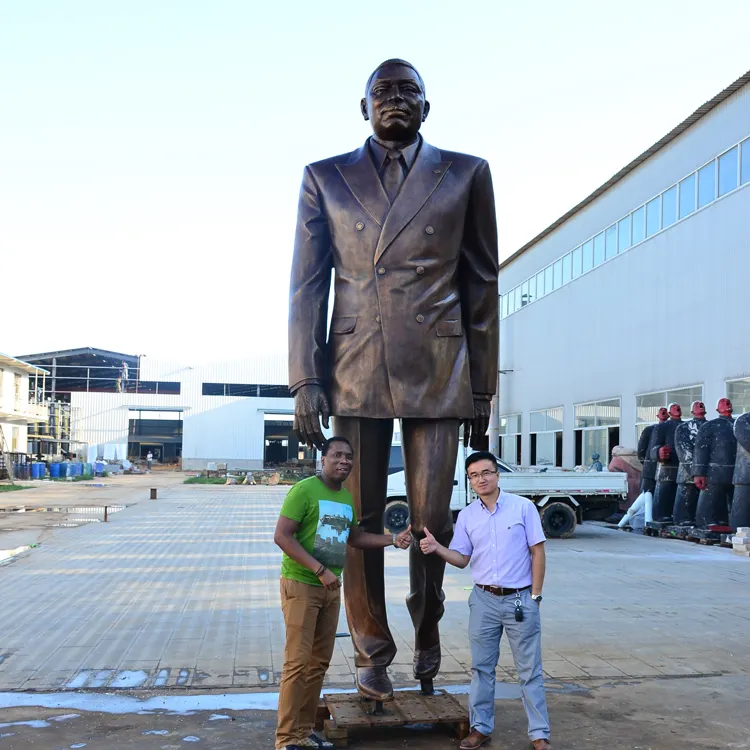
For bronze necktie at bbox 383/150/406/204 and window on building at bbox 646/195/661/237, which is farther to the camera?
window on building at bbox 646/195/661/237

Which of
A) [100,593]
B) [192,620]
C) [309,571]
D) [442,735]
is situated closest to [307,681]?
[309,571]

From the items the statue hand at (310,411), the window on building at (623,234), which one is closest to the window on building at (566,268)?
the window on building at (623,234)

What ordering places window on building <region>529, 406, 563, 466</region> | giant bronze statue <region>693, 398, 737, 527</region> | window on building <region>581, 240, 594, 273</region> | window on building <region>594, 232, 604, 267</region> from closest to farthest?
giant bronze statue <region>693, 398, 737, 527</region> → window on building <region>594, 232, 604, 267</region> → window on building <region>581, 240, 594, 273</region> → window on building <region>529, 406, 563, 466</region>

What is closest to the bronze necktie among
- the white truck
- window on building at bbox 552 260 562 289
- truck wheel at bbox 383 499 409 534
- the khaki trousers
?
the khaki trousers

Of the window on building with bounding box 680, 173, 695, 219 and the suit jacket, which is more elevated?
the window on building with bounding box 680, 173, 695, 219

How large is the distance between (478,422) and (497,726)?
1.47 metres

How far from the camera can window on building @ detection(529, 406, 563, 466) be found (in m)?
31.2

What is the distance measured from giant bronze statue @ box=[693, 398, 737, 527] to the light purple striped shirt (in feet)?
38.3

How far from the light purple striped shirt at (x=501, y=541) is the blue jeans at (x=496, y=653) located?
0.08m

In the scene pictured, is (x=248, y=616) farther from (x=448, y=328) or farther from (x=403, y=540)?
(x=448, y=328)

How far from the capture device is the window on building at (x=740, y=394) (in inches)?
738

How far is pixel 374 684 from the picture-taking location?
415 centimetres

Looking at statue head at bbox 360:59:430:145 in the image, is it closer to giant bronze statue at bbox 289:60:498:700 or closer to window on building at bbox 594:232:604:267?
giant bronze statue at bbox 289:60:498:700

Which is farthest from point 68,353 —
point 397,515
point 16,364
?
point 397,515
